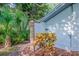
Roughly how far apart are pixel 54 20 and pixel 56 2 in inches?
7.7

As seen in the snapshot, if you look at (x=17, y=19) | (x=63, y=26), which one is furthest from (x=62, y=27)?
(x=17, y=19)

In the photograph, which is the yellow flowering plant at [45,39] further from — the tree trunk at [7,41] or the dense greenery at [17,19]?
the tree trunk at [7,41]

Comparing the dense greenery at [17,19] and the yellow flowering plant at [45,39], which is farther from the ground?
the dense greenery at [17,19]

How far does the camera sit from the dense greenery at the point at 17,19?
3145mm

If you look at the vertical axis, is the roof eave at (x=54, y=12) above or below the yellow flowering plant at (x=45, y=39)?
above

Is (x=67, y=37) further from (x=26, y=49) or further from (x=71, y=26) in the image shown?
(x=26, y=49)

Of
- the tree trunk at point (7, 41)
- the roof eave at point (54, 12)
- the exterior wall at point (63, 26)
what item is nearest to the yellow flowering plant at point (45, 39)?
the exterior wall at point (63, 26)

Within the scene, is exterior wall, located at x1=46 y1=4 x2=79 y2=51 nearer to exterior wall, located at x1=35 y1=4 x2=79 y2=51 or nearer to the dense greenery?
exterior wall, located at x1=35 y1=4 x2=79 y2=51

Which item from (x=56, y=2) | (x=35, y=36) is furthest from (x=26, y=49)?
(x=56, y=2)

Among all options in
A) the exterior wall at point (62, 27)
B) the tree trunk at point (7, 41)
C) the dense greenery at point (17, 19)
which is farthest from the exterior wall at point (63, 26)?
the tree trunk at point (7, 41)

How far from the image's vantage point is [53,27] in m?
3.16

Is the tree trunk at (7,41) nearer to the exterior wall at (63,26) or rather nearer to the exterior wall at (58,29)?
the exterior wall at (63,26)

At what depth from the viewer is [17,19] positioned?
3152mm

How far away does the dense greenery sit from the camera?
10.3 ft
